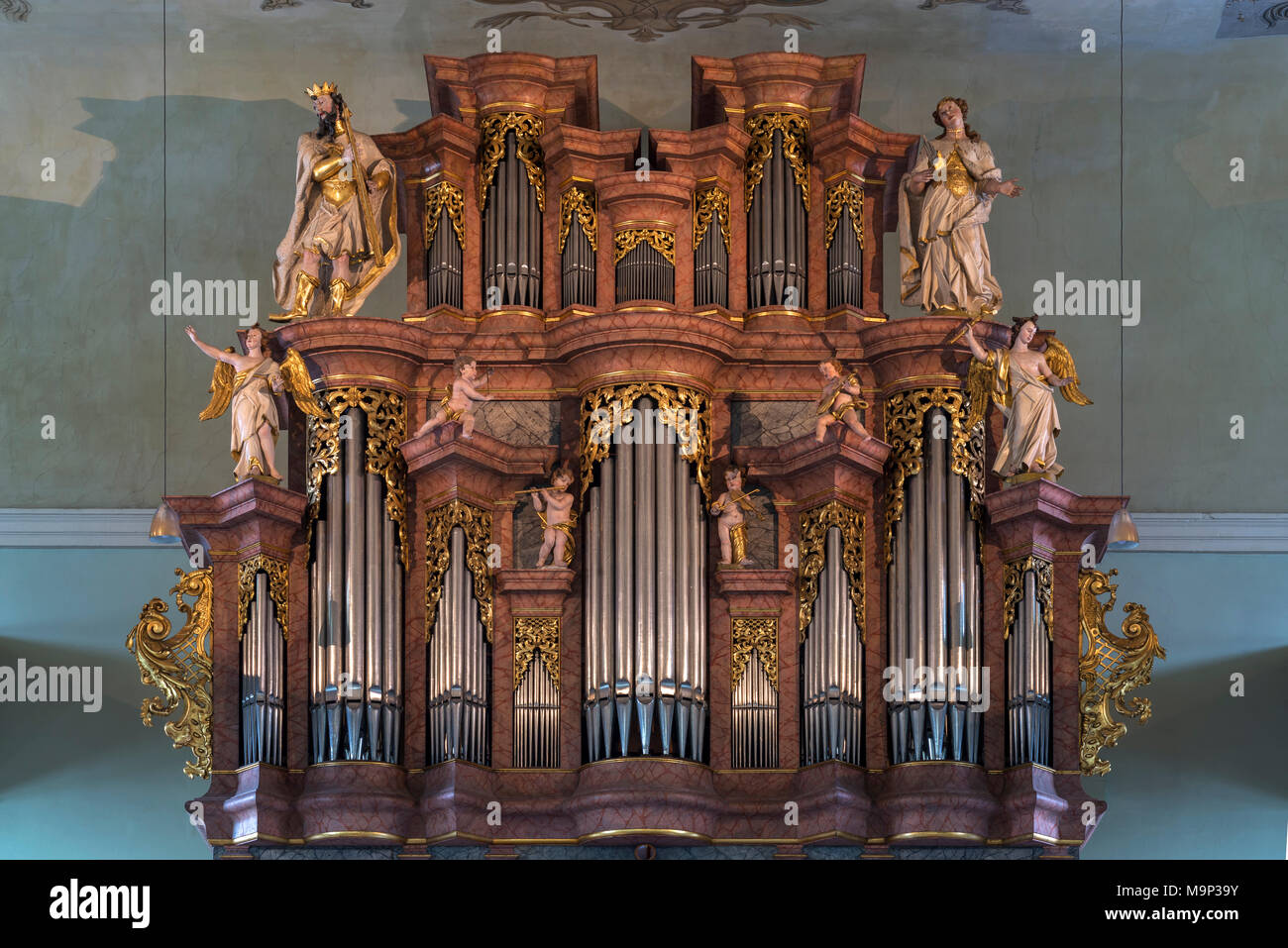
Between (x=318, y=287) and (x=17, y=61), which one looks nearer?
(x=318, y=287)

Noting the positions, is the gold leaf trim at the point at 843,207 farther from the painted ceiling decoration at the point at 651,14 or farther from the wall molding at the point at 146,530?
the wall molding at the point at 146,530

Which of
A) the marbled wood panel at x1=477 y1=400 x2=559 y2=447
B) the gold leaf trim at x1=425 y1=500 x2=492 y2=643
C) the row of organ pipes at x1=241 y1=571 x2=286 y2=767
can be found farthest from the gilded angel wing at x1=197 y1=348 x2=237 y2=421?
the marbled wood panel at x1=477 y1=400 x2=559 y2=447

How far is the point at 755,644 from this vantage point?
1861 centimetres

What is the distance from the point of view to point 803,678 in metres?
18.6

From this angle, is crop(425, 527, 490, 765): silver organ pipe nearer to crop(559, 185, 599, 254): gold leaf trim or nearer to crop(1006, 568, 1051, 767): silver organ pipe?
crop(559, 185, 599, 254): gold leaf trim

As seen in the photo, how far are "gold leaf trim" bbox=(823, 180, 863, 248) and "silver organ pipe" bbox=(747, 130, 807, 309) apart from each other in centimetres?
20

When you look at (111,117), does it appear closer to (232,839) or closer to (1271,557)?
(232,839)

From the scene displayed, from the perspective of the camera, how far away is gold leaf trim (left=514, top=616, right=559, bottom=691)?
731 inches

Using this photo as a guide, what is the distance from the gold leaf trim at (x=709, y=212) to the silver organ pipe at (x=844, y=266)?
2.62 feet

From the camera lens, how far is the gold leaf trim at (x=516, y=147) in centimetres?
1997

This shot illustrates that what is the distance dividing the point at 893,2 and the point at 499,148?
13.9ft

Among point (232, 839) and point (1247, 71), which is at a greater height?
point (1247, 71)

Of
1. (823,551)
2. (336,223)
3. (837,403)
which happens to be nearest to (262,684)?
(336,223)

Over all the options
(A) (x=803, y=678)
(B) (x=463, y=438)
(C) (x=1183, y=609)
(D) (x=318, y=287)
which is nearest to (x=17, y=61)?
(D) (x=318, y=287)
